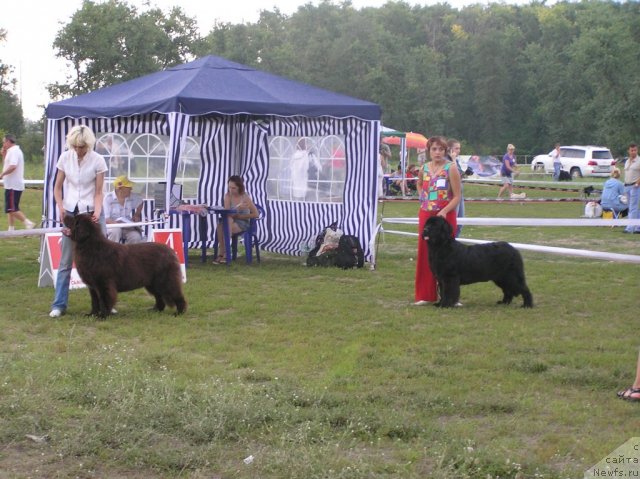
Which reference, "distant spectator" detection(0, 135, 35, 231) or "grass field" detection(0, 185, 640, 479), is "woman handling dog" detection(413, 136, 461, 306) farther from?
"distant spectator" detection(0, 135, 35, 231)

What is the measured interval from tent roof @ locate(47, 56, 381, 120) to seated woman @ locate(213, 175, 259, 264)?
1.36 m

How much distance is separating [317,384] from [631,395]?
1.96 meters

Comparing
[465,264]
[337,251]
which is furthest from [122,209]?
[465,264]

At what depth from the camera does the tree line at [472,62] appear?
182 feet

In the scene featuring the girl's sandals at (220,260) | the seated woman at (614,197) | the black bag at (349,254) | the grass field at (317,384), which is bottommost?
the grass field at (317,384)

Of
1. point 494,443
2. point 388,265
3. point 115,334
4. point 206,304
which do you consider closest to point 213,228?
point 388,265

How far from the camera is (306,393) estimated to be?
559 centimetres

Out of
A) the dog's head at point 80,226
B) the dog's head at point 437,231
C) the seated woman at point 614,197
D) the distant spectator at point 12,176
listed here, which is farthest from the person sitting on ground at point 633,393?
the seated woman at point 614,197

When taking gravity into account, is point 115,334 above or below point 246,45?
below

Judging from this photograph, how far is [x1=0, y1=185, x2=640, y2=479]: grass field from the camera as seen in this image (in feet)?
14.7

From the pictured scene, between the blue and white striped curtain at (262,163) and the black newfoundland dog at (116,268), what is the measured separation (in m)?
2.93

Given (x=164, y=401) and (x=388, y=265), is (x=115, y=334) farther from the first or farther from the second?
(x=388, y=265)

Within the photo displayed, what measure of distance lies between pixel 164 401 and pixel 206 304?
408cm

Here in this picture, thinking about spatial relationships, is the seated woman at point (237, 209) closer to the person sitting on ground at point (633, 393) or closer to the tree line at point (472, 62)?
the person sitting on ground at point (633, 393)
